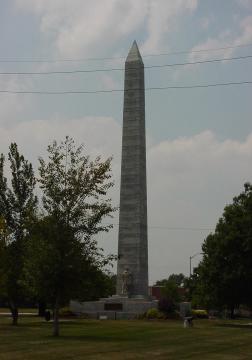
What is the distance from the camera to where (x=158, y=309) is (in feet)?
→ 157

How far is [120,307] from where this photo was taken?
157 ft

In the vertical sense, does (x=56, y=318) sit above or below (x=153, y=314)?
below

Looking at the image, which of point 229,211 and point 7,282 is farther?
point 229,211

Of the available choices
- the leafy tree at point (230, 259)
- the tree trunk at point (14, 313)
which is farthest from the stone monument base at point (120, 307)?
the tree trunk at point (14, 313)

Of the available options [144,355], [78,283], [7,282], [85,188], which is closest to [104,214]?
[85,188]

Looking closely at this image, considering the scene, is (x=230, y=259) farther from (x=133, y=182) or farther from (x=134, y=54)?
(x=134, y=54)

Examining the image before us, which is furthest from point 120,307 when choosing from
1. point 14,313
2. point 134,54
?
point 134,54

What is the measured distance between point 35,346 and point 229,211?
33.8m

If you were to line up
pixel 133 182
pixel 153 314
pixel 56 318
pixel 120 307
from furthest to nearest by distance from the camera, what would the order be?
pixel 133 182
pixel 120 307
pixel 153 314
pixel 56 318

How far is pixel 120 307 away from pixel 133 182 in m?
10.2

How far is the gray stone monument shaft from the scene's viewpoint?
4772cm

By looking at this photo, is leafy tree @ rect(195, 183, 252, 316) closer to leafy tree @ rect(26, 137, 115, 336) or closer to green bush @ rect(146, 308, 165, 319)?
green bush @ rect(146, 308, 165, 319)

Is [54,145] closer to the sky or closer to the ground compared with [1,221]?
closer to the sky

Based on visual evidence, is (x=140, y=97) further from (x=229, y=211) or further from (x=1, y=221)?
(x=1, y=221)
